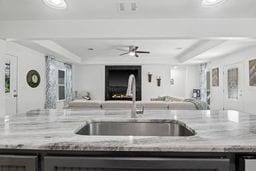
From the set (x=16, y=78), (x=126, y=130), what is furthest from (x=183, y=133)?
(x=16, y=78)

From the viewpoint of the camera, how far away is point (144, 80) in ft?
33.8

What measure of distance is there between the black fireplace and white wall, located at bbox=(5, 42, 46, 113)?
361 cm

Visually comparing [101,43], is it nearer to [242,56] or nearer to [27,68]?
[27,68]

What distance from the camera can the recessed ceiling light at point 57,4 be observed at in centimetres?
299

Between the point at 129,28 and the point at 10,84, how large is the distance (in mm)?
3322

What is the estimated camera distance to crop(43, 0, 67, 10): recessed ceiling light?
2990mm

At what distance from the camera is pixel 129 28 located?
3.73 meters

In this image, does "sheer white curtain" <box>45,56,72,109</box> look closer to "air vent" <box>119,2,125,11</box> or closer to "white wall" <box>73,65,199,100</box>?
"white wall" <box>73,65,199,100</box>

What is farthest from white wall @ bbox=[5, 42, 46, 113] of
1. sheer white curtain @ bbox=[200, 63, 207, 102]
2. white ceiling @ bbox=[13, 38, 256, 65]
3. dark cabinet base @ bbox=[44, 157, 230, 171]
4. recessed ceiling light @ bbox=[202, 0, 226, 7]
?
sheer white curtain @ bbox=[200, 63, 207, 102]

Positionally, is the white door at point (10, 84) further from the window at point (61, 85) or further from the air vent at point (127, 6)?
the air vent at point (127, 6)

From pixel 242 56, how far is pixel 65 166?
6458 millimetres

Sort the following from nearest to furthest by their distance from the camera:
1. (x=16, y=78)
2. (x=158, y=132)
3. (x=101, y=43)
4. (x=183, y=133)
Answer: (x=183, y=133) → (x=158, y=132) → (x=16, y=78) → (x=101, y=43)

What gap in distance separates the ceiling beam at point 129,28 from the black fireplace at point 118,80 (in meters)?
6.40

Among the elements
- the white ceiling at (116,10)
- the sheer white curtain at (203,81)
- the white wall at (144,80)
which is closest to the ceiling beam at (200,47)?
the sheer white curtain at (203,81)
